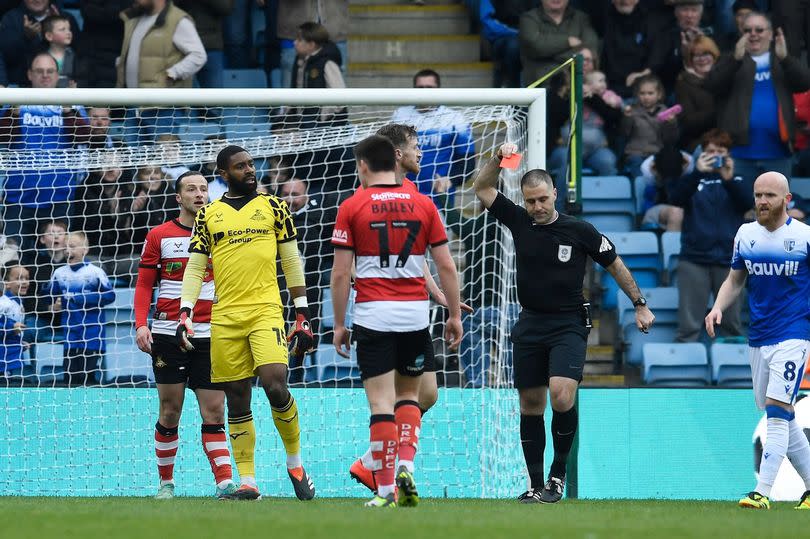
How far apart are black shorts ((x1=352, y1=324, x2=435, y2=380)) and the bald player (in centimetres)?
215

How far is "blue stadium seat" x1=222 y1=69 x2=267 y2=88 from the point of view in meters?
16.4

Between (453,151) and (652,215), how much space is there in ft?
11.1

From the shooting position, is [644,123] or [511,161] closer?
[511,161]

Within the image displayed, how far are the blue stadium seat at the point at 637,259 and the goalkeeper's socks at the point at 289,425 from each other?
6.06m

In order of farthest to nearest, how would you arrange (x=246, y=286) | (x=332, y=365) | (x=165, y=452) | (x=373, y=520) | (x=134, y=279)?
(x=134, y=279) < (x=332, y=365) < (x=165, y=452) < (x=246, y=286) < (x=373, y=520)

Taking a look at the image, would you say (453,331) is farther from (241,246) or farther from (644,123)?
(644,123)

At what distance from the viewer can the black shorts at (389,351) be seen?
Answer: 8211 mm

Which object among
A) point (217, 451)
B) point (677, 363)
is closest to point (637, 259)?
point (677, 363)

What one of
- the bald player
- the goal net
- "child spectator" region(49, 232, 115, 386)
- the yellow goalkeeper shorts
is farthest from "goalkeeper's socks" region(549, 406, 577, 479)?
"child spectator" region(49, 232, 115, 386)

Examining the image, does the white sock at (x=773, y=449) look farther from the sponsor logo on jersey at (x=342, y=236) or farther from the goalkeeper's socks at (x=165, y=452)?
the goalkeeper's socks at (x=165, y=452)

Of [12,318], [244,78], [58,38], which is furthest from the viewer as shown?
[244,78]

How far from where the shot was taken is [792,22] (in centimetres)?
1638

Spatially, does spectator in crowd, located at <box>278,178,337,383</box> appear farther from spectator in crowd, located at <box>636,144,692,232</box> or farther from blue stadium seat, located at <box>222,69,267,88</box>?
spectator in crowd, located at <box>636,144,692,232</box>

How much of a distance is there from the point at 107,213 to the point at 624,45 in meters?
6.72
